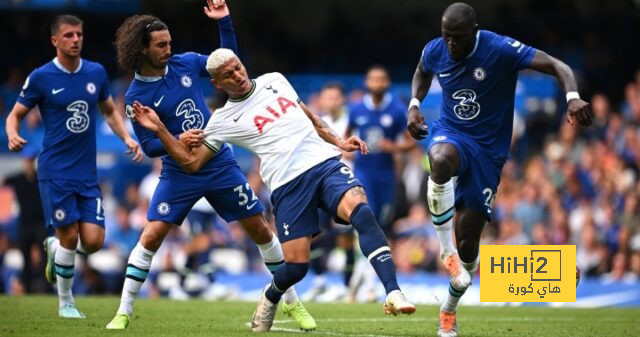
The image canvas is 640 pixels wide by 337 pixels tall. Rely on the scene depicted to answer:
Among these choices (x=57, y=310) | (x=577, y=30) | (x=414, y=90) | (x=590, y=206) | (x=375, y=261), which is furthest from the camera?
(x=577, y=30)

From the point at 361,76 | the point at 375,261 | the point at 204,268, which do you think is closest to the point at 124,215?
the point at 204,268

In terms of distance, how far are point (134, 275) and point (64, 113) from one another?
2407 mm

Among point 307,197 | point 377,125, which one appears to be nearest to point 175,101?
point 307,197

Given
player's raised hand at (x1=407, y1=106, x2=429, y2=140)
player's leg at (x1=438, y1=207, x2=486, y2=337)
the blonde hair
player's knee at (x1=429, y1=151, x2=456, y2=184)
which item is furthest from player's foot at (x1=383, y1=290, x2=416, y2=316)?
the blonde hair

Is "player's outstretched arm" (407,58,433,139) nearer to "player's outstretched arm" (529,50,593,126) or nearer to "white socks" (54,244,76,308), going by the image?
"player's outstretched arm" (529,50,593,126)

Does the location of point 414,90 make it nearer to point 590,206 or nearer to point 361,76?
point 590,206

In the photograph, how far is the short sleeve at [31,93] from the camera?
41.8 ft

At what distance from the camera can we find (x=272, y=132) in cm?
1024

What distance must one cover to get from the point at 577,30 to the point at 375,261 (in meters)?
16.1

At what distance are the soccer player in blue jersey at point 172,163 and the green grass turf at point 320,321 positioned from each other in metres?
0.52

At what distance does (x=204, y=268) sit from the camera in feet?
63.9

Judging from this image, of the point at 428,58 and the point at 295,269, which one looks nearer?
the point at 295,269

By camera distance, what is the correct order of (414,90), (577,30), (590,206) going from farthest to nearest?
(577,30) < (590,206) < (414,90)

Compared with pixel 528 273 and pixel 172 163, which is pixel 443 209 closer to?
pixel 528 273
